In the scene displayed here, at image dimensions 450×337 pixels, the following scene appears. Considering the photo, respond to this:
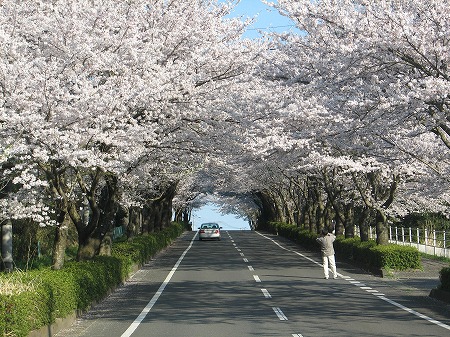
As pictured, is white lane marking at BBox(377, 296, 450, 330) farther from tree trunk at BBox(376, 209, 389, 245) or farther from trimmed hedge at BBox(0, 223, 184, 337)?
tree trunk at BBox(376, 209, 389, 245)

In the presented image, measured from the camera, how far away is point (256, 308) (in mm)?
15203

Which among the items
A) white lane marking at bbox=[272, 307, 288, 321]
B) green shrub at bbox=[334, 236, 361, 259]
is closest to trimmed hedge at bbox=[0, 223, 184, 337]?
white lane marking at bbox=[272, 307, 288, 321]

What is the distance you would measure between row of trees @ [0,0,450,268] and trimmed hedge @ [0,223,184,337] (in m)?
1.07

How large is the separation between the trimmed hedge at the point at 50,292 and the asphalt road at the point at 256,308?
44 cm

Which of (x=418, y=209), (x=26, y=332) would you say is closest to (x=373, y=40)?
(x=26, y=332)

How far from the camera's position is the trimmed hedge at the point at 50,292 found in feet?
31.2

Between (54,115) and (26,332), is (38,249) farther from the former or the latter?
(26,332)

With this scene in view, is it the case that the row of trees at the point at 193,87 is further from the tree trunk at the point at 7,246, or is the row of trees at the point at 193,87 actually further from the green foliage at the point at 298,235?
the green foliage at the point at 298,235

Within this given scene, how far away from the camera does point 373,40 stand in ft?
39.9

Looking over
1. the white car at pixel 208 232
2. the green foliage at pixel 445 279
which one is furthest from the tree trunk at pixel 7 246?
the white car at pixel 208 232

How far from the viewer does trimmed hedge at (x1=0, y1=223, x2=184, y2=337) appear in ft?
31.2

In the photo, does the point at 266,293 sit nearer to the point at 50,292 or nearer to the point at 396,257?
the point at 50,292

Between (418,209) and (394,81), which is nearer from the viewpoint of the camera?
(394,81)

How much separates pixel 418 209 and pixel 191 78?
27351mm
